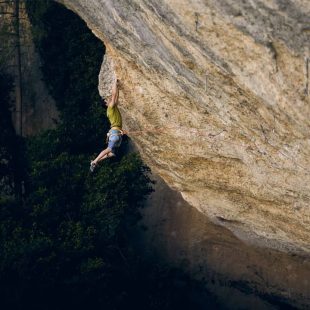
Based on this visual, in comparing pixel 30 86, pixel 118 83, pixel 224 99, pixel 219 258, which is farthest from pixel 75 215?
pixel 30 86

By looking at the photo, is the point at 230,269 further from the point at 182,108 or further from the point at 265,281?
the point at 182,108

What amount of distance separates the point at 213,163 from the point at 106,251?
698cm

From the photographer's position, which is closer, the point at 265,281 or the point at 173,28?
the point at 173,28

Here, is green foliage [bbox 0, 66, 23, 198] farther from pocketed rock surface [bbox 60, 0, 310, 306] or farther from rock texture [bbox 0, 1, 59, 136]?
pocketed rock surface [bbox 60, 0, 310, 306]

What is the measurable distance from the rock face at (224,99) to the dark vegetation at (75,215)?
2762 millimetres

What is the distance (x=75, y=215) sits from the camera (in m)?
20.3

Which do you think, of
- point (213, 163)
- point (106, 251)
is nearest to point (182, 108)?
point (213, 163)

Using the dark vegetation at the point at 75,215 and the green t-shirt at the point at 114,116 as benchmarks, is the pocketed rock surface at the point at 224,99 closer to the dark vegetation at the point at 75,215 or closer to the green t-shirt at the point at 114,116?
the green t-shirt at the point at 114,116

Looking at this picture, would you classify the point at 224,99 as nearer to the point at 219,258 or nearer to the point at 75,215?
the point at 75,215

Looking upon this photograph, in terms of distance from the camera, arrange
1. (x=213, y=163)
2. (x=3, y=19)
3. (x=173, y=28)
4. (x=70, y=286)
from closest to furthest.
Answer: (x=173, y=28)
(x=213, y=163)
(x=70, y=286)
(x=3, y=19)

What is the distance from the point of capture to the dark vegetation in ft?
62.5

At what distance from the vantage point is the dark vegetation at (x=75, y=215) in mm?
19062

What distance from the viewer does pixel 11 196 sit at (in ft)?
76.5

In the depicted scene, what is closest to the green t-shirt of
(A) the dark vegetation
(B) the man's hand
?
(B) the man's hand
